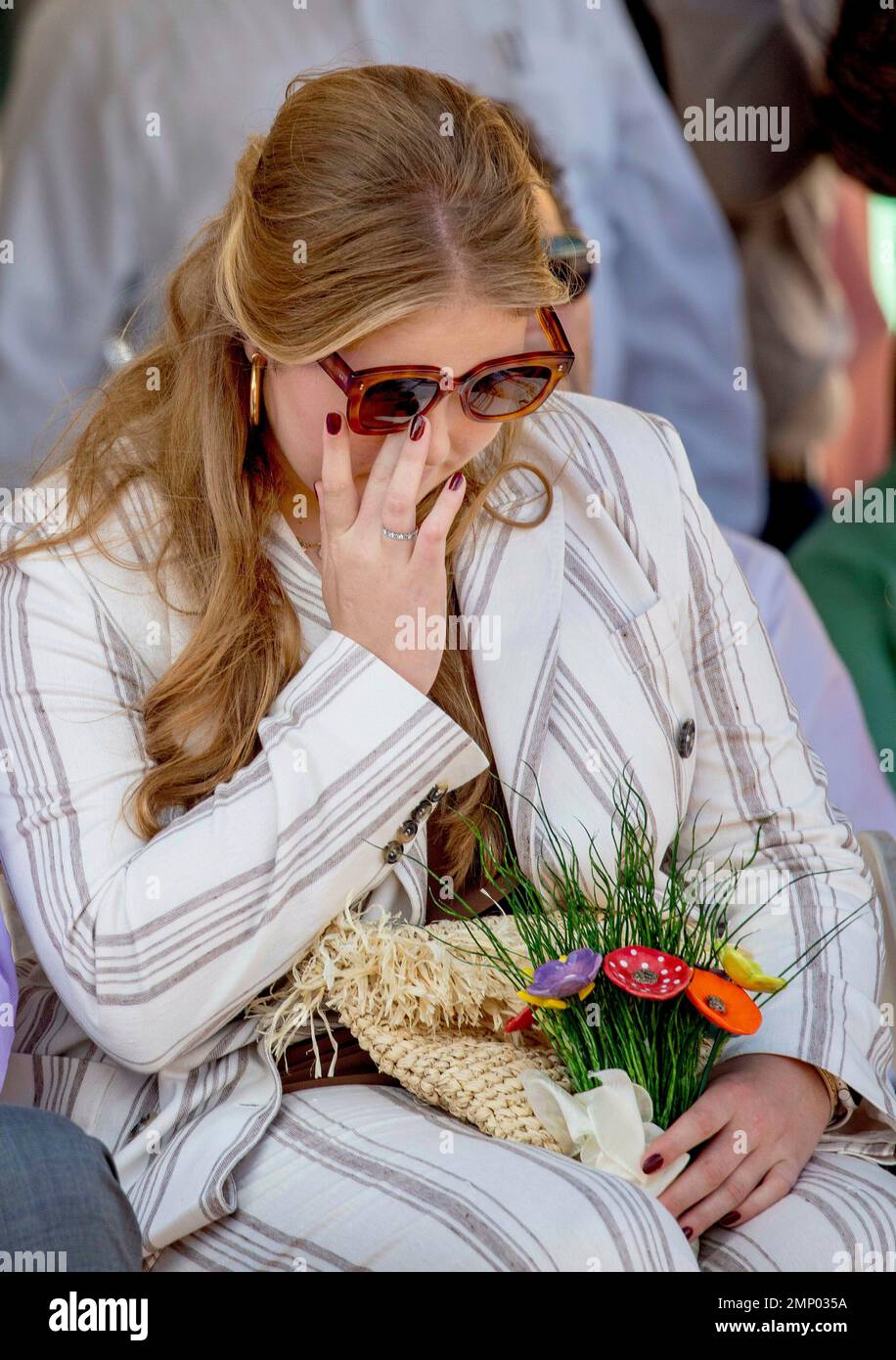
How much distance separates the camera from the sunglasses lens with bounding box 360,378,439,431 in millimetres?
1576

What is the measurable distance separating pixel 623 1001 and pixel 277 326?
772mm

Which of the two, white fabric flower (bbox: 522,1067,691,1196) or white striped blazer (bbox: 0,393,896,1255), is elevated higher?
white striped blazer (bbox: 0,393,896,1255)

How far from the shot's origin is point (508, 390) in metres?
1.64

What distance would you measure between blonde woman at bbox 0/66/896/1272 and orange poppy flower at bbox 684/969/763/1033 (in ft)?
0.42

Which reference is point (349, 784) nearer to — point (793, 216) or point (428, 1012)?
point (428, 1012)

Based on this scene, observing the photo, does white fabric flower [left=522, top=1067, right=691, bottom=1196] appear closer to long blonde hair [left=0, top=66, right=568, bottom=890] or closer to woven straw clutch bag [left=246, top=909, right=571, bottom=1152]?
woven straw clutch bag [left=246, top=909, right=571, bottom=1152]

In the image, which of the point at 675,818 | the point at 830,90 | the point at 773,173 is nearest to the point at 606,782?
the point at 675,818

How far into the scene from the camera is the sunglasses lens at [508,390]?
1629 millimetres

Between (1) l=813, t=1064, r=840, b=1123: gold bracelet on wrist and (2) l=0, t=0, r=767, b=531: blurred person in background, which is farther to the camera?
(2) l=0, t=0, r=767, b=531: blurred person in background

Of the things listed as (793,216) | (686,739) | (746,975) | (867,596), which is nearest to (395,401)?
(686,739)

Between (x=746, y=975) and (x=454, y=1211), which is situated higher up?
(x=746, y=975)

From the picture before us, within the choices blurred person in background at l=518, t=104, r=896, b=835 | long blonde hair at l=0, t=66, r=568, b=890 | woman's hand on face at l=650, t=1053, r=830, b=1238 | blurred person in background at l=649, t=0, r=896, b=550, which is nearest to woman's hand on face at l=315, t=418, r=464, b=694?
long blonde hair at l=0, t=66, r=568, b=890
